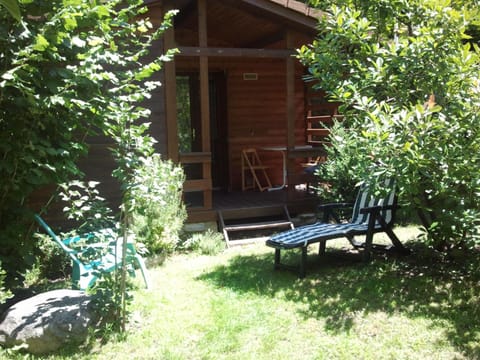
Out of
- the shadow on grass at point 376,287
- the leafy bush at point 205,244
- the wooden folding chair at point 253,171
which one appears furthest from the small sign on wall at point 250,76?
the shadow on grass at point 376,287

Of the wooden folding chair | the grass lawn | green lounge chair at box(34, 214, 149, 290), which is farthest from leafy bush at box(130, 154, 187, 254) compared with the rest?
the wooden folding chair

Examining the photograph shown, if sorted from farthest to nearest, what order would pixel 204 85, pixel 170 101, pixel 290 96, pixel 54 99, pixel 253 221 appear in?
pixel 253 221
pixel 290 96
pixel 204 85
pixel 170 101
pixel 54 99

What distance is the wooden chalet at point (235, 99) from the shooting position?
6664 millimetres

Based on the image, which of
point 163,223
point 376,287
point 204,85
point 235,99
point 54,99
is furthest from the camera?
point 235,99

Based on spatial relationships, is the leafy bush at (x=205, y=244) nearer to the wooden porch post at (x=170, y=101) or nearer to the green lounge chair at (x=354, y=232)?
the wooden porch post at (x=170, y=101)

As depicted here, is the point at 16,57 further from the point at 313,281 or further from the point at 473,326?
the point at 473,326

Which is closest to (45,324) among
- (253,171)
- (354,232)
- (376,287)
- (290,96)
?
(376,287)

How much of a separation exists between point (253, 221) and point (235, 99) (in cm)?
281

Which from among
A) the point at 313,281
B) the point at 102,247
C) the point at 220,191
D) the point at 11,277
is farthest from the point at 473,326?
the point at 220,191

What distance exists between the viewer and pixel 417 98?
463cm

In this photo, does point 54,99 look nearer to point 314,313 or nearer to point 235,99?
point 314,313

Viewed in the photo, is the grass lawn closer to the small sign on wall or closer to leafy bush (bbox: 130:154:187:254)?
leafy bush (bbox: 130:154:187:254)

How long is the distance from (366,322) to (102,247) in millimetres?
2233

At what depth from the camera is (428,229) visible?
456 centimetres
